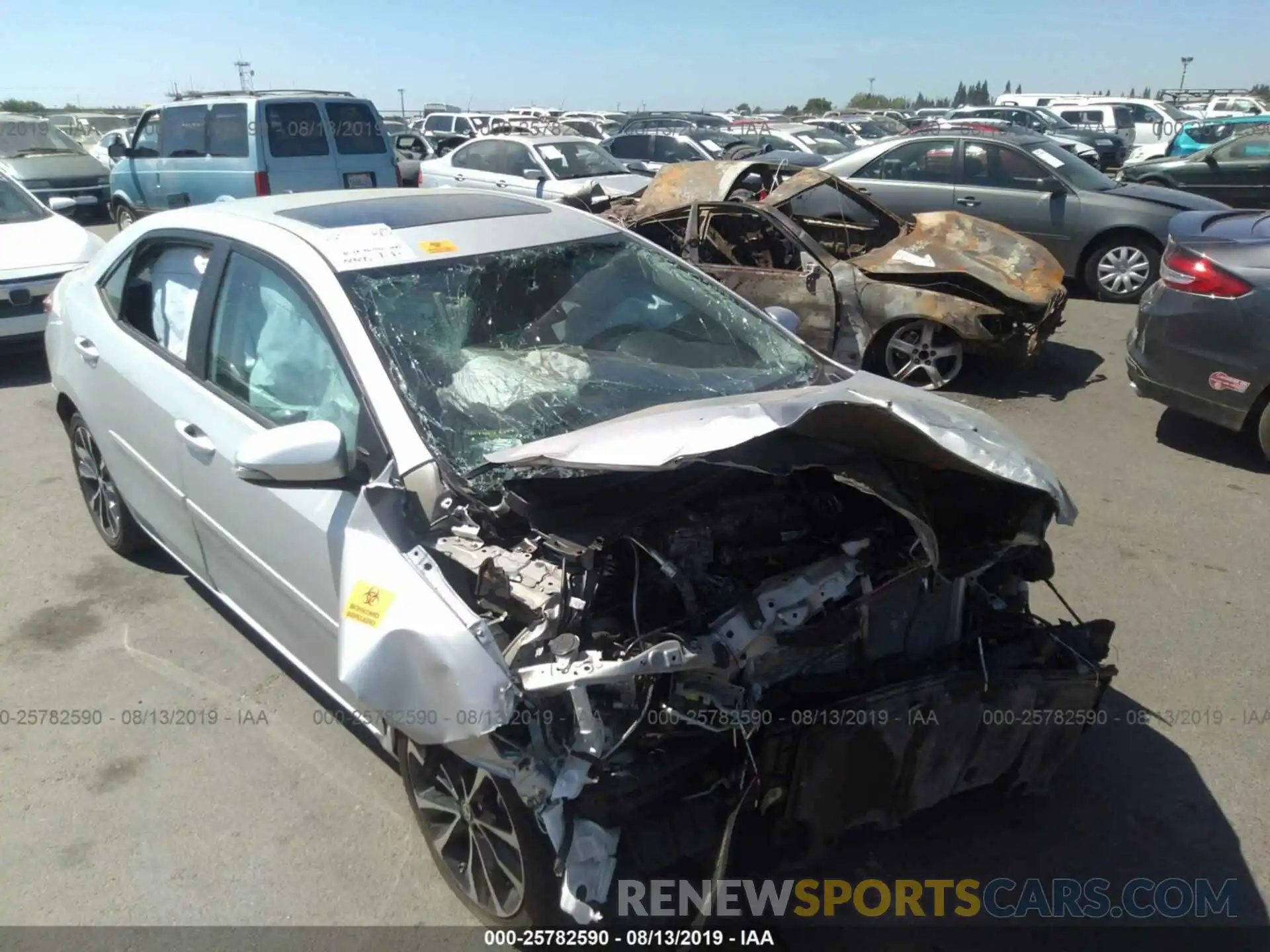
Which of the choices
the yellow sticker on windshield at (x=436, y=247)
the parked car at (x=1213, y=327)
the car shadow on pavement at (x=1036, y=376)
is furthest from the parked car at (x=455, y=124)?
the yellow sticker on windshield at (x=436, y=247)

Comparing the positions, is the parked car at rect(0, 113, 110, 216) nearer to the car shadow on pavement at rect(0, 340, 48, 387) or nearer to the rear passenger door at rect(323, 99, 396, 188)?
the rear passenger door at rect(323, 99, 396, 188)

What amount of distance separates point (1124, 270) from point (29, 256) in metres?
10.2

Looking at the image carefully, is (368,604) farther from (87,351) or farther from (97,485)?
(97,485)

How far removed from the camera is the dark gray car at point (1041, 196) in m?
9.48

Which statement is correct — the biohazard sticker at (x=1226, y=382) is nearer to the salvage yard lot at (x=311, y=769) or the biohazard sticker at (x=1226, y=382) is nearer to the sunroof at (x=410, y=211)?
the salvage yard lot at (x=311, y=769)

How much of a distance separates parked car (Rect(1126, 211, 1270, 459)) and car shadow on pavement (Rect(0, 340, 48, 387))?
807 centimetres

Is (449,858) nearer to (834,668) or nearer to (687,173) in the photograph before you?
(834,668)

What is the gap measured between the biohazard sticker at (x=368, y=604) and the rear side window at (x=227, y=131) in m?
10.6

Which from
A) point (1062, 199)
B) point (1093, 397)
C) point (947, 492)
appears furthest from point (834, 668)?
point (1062, 199)

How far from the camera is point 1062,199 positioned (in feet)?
31.7

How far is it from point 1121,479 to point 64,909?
17.7ft

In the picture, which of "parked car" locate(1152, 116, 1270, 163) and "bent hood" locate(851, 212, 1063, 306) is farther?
"parked car" locate(1152, 116, 1270, 163)

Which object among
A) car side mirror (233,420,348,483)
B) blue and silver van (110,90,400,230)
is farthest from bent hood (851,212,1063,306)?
blue and silver van (110,90,400,230)

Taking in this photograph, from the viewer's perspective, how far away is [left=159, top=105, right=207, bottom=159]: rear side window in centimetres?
1198
